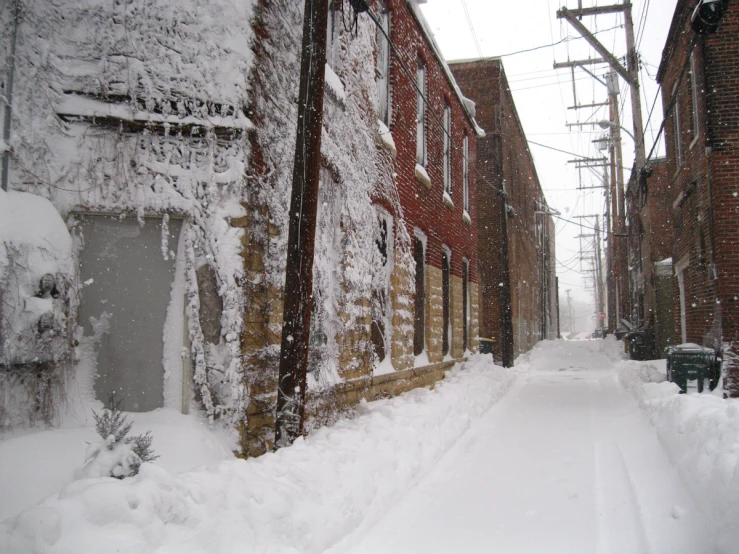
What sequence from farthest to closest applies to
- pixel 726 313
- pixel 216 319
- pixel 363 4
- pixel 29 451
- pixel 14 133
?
pixel 726 313 → pixel 363 4 → pixel 216 319 → pixel 14 133 → pixel 29 451

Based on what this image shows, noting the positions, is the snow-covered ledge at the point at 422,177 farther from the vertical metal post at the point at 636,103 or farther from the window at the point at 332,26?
the vertical metal post at the point at 636,103

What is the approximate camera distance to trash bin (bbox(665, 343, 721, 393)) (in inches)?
437

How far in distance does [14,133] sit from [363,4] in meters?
4.21

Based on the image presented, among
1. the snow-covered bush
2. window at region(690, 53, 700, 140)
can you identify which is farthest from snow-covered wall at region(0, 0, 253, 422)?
window at region(690, 53, 700, 140)

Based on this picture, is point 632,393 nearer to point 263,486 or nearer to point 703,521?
point 703,521

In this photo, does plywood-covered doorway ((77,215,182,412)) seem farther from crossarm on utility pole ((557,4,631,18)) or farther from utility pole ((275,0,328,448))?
crossarm on utility pole ((557,4,631,18))

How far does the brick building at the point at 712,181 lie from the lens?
427 inches

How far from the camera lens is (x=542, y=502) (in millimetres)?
5559

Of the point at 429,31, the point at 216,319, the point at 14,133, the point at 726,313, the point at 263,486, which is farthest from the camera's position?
the point at 429,31

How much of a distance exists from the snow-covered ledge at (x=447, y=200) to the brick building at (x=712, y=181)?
199 inches

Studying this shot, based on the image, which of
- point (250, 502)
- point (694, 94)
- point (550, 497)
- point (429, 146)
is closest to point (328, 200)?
point (550, 497)

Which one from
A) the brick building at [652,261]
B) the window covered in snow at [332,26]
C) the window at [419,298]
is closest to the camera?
the window covered in snow at [332,26]

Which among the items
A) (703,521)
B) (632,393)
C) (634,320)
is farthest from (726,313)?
(634,320)

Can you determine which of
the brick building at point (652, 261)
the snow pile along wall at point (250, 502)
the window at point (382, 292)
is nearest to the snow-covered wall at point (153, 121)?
the snow pile along wall at point (250, 502)
